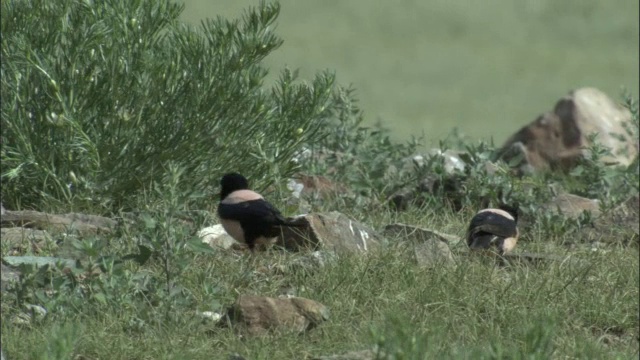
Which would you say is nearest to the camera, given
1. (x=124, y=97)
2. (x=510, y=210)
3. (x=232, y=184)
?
(x=232, y=184)

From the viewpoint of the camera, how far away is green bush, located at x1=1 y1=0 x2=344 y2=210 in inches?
297

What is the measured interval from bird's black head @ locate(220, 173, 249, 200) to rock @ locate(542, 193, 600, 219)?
2.15m

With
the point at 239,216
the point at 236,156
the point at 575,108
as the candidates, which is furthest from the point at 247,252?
the point at 575,108

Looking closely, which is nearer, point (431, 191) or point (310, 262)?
point (310, 262)

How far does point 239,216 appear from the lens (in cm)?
699

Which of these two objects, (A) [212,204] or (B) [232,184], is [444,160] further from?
(B) [232,184]

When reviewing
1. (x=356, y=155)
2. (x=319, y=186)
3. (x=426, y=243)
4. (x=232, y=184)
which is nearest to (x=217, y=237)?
(x=232, y=184)

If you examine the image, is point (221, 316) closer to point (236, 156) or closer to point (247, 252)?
point (247, 252)

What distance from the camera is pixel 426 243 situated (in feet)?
22.7

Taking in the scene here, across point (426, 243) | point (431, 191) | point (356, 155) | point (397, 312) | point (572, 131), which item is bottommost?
point (397, 312)

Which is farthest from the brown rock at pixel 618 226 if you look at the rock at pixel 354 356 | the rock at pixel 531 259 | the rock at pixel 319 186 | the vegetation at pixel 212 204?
the rock at pixel 354 356

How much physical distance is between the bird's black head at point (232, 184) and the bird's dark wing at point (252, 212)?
0.27 m

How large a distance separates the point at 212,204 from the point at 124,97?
0.87 meters

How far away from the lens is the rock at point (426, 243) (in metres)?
6.73
